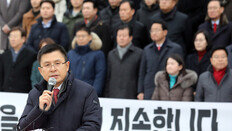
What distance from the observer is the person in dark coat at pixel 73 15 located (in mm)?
9656

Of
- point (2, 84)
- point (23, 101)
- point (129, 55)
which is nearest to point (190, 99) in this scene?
point (129, 55)

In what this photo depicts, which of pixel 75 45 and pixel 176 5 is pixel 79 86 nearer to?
pixel 75 45

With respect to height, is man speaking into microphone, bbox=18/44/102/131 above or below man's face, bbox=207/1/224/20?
below

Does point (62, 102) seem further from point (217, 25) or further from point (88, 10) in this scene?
point (88, 10)

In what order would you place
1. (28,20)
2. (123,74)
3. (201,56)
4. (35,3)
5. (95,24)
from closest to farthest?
(201,56), (123,74), (95,24), (35,3), (28,20)

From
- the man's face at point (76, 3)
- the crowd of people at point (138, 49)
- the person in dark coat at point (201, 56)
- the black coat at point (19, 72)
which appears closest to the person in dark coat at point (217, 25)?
the crowd of people at point (138, 49)

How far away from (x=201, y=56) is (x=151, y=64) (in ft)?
2.91

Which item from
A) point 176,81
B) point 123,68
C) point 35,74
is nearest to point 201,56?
point 176,81

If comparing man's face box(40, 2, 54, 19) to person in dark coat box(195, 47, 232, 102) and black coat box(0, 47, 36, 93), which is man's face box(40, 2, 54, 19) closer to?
black coat box(0, 47, 36, 93)

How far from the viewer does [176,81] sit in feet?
24.0

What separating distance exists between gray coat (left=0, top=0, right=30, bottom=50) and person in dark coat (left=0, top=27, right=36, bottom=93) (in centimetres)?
170

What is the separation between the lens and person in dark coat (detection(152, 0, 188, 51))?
8688 mm

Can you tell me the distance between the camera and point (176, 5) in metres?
9.74

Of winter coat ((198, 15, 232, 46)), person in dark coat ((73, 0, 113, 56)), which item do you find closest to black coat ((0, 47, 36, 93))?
person in dark coat ((73, 0, 113, 56))
